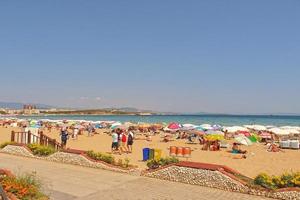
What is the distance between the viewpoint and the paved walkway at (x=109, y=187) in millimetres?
9633

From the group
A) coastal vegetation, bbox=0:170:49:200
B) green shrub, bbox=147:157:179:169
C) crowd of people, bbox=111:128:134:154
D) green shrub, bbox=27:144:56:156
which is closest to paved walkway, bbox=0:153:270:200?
green shrub, bbox=147:157:179:169

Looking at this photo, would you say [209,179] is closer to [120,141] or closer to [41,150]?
[41,150]

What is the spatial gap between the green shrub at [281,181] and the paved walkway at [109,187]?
1.94 feet

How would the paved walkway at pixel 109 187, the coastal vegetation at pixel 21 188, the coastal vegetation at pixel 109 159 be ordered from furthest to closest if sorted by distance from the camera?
the coastal vegetation at pixel 109 159, the paved walkway at pixel 109 187, the coastal vegetation at pixel 21 188

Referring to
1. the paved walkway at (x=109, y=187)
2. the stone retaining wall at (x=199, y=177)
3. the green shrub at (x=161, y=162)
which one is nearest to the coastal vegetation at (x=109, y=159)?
the paved walkway at (x=109, y=187)

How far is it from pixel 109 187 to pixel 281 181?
4.96 meters

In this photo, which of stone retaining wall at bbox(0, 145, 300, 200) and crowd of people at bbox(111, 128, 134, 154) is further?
crowd of people at bbox(111, 128, 134, 154)

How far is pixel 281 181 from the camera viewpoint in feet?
32.2

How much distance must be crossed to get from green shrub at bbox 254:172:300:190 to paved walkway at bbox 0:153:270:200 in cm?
59

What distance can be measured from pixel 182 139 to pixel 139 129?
8860 mm

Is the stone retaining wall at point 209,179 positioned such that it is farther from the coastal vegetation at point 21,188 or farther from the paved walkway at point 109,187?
the coastal vegetation at point 21,188

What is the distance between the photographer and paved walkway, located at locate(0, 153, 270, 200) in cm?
963

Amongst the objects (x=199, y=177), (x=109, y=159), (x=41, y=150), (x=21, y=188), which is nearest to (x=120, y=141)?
(x=41, y=150)

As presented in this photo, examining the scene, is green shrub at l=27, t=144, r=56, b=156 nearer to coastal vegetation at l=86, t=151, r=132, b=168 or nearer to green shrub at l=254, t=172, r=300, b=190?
coastal vegetation at l=86, t=151, r=132, b=168
